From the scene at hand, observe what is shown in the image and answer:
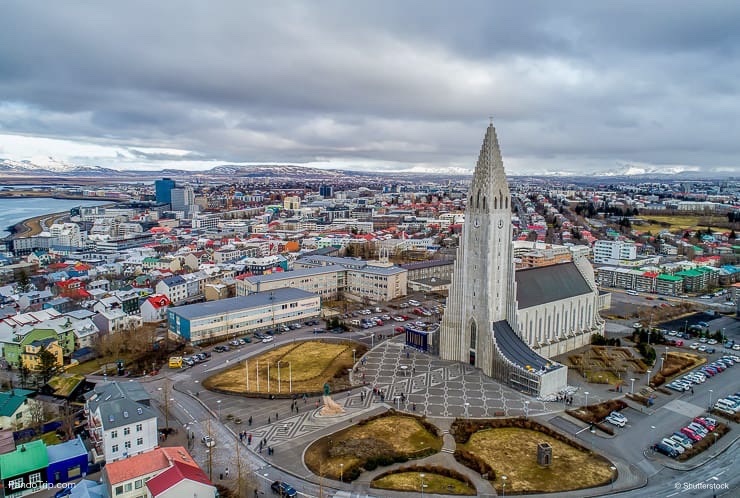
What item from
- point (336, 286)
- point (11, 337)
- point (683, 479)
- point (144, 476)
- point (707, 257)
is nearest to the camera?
point (144, 476)

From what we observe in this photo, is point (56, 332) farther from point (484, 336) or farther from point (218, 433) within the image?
point (484, 336)

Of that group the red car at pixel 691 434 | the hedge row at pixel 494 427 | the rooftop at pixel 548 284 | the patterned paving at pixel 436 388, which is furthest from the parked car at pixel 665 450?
the rooftop at pixel 548 284

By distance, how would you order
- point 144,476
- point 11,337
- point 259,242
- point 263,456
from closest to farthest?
point 144,476 → point 263,456 → point 11,337 → point 259,242

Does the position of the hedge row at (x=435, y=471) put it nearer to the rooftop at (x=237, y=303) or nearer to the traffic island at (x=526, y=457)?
the traffic island at (x=526, y=457)

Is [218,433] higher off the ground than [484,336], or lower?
lower

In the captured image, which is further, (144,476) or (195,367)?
(195,367)

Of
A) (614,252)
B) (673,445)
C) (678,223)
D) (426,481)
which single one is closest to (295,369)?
(426,481)

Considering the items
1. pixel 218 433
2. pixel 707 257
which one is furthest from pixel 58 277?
pixel 707 257
